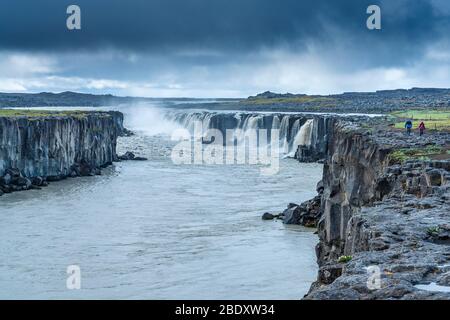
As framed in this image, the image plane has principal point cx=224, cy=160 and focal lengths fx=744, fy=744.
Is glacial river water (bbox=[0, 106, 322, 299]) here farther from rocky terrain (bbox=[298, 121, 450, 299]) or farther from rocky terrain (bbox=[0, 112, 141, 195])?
Answer: rocky terrain (bbox=[298, 121, 450, 299])

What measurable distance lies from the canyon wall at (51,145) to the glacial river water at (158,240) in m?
3.31

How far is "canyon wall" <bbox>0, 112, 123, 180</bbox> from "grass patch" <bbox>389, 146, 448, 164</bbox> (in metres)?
37.2

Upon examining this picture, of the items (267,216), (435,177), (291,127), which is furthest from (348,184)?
(291,127)

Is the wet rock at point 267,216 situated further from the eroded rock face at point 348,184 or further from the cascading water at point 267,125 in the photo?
the cascading water at point 267,125

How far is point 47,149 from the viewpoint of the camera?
6366cm

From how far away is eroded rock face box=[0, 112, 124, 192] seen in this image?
5759 cm

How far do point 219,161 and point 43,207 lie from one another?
35.6 meters

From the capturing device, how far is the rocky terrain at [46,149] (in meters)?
57.4

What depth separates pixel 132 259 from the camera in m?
32.2

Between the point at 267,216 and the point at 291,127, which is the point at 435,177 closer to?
the point at 267,216

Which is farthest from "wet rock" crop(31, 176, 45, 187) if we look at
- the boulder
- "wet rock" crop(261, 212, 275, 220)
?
the boulder

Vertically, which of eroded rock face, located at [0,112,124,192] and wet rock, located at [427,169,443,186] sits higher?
wet rock, located at [427,169,443,186]

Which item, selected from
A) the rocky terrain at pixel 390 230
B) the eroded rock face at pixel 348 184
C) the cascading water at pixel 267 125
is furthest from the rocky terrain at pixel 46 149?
the rocky terrain at pixel 390 230

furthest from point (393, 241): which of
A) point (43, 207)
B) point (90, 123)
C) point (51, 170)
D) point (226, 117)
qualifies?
point (226, 117)
